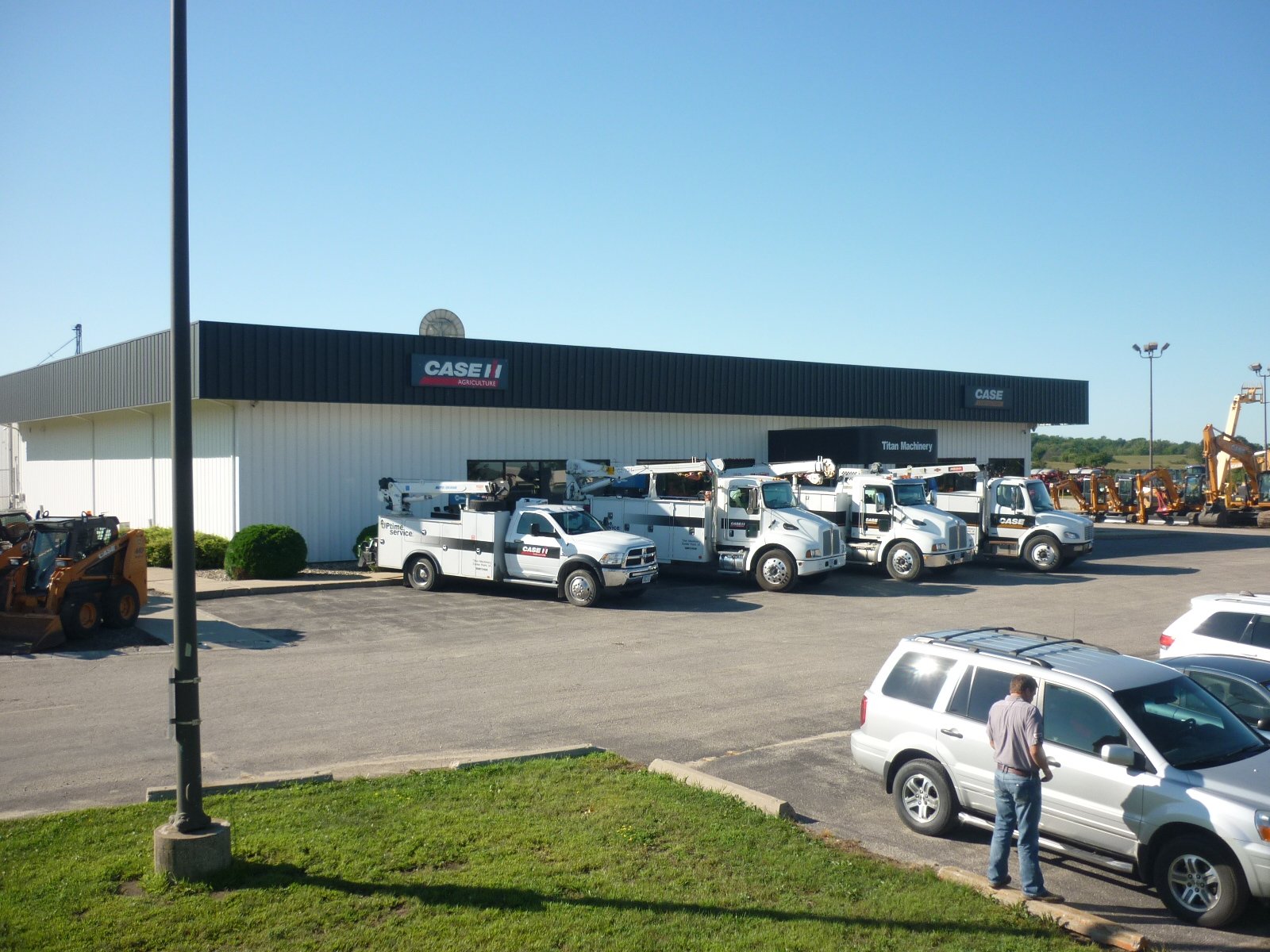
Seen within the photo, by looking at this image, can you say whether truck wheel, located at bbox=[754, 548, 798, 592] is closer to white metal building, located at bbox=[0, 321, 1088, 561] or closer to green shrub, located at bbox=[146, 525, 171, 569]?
white metal building, located at bbox=[0, 321, 1088, 561]

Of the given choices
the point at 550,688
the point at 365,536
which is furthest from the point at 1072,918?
the point at 365,536

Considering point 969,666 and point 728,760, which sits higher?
point 969,666

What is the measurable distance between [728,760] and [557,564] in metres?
11.7

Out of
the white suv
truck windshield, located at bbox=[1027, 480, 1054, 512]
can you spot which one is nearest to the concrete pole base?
the white suv

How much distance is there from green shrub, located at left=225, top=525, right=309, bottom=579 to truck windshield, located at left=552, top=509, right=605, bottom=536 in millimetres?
6805

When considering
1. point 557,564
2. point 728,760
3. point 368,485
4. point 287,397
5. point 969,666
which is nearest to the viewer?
point 969,666

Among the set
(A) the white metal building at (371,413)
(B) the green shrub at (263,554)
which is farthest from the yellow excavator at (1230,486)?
(B) the green shrub at (263,554)

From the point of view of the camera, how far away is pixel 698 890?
253 inches

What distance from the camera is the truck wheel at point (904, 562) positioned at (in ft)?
83.7

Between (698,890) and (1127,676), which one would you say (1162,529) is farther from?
(698,890)

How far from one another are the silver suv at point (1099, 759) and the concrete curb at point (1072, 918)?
27.0 inches

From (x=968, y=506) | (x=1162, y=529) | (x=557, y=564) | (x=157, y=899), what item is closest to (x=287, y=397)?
(x=557, y=564)

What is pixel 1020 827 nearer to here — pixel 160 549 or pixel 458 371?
pixel 458 371

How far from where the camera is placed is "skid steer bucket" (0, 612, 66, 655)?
623 inches
